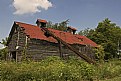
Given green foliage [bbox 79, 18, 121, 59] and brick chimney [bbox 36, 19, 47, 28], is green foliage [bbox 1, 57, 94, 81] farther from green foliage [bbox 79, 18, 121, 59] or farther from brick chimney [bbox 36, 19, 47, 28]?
green foliage [bbox 79, 18, 121, 59]


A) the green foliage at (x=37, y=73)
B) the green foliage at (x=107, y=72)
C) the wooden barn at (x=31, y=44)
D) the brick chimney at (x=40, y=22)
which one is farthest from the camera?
the brick chimney at (x=40, y=22)

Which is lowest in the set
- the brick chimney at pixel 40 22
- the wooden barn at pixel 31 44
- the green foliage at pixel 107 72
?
the green foliage at pixel 107 72

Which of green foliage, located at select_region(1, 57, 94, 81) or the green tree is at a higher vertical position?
the green tree

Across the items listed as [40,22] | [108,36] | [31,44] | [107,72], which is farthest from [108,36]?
[107,72]

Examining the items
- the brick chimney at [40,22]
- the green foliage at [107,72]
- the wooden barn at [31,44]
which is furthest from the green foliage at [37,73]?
the brick chimney at [40,22]

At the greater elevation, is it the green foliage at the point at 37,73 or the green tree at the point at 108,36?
the green tree at the point at 108,36

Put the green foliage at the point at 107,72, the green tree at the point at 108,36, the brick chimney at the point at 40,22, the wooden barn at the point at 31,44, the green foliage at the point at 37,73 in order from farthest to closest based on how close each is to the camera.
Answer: the green tree at the point at 108,36
the brick chimney at the point at 40,22
the wooden barn at the point at 31,44
the green foliage at the point at 107,72
the green foliage at the point at 37,73

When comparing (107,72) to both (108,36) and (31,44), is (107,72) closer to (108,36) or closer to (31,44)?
(31,44)

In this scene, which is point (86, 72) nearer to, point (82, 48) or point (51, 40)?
point (51, 40)

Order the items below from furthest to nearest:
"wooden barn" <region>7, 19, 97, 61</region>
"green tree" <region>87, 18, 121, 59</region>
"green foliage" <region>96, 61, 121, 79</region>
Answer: "green tree" <region>87, 18, 121, 59</region> → "wooden barn" <region>7, 19, 97, 61</region> → "green foliage" <region>96, 61, 121, 79</region>

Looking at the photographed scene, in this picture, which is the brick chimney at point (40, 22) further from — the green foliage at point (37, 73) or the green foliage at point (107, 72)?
the green foliage at point (37, 73)

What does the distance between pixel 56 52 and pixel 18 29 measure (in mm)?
7390

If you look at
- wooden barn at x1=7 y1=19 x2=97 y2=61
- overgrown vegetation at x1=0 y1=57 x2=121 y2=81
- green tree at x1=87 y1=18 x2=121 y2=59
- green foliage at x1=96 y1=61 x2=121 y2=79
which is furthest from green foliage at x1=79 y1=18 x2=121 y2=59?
overgrown vegetation at x1=0 y1=57 x2=121 y2=81

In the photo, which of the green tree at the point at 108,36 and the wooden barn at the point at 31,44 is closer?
the wooden barn at the point at 31,44
